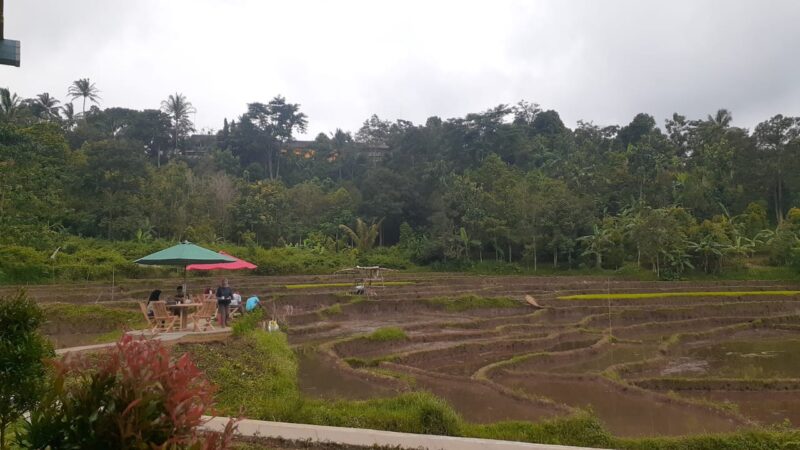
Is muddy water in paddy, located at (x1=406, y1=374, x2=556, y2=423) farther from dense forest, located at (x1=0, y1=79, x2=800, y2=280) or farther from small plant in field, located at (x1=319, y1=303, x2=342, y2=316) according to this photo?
dense forest, located at (x1=0, y1=79, x2=800, y2=280)

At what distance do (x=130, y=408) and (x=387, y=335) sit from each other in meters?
14.6

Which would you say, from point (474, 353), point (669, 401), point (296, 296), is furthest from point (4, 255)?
point (669, 401)

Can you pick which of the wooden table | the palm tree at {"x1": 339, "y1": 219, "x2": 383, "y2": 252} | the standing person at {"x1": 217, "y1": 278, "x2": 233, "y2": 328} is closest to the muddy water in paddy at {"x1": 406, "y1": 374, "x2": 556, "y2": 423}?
the standing person at {"x1": 217, "y1": 278, "x2": 233, "y2": 328}

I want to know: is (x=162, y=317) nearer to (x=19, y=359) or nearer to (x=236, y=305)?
(x=236, y=305)

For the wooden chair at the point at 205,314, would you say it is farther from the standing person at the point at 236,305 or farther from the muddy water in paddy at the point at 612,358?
the muddy water in paddy at the point at 612,358

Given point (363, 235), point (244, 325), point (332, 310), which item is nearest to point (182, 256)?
point (244, 325)

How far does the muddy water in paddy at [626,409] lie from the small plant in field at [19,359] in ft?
26.7

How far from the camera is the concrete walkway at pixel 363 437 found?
6.96 metres

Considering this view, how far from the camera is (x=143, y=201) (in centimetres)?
4081

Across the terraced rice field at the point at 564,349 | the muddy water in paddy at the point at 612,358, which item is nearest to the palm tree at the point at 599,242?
the terraced rice field at the point at 564,349

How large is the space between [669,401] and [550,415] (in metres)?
3.09

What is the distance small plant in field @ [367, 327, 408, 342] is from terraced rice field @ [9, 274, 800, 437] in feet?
0.35

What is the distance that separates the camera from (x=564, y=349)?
56.2ft

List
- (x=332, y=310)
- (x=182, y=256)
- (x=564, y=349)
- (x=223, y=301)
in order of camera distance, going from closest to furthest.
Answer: (x=182, y=256) → (x=223, y=301) → (x=564, y=349) → (x=332, y=310)
